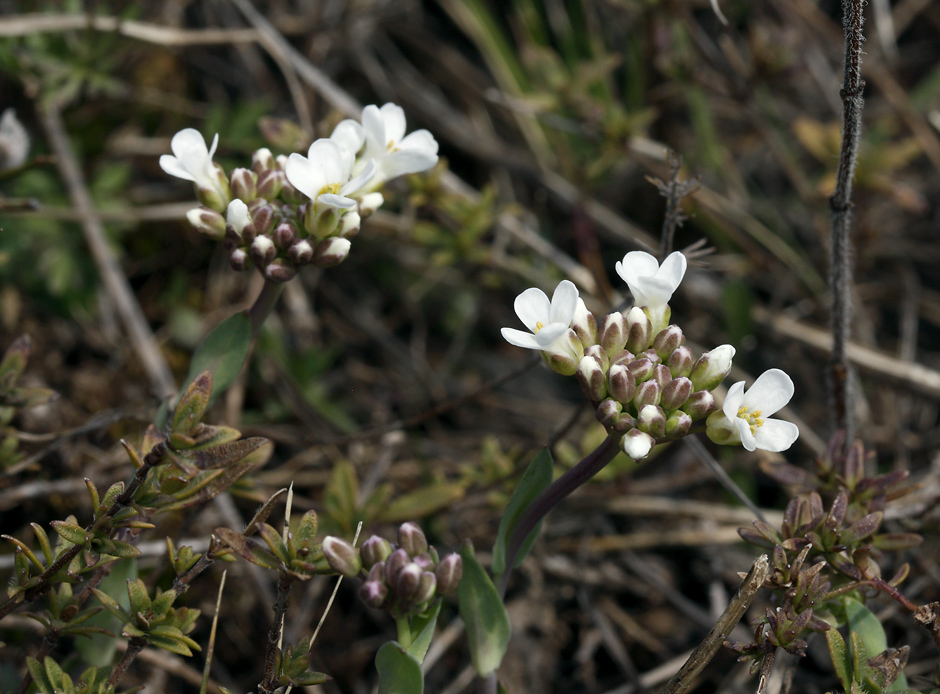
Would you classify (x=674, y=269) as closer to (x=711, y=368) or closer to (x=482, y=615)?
(x=711, y=368)

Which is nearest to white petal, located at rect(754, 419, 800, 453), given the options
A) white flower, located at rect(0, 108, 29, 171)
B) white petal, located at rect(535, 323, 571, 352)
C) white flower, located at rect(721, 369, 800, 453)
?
white flower, located at rect(721, 369, 800, 453)

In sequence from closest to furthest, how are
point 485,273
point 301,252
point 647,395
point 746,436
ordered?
1. point 746,436
2. point 647,395
3. point 301,252
4. point 485,273

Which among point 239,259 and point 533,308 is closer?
point 533,308

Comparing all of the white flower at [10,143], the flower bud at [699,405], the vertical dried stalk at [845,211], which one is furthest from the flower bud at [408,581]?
the white flower at [10,143]

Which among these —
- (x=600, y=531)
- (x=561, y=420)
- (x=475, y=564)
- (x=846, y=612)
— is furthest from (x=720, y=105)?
(x=475, y=564)

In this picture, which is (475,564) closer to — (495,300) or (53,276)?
(495,300)

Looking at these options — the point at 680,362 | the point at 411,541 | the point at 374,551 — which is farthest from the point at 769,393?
the point at 374,551

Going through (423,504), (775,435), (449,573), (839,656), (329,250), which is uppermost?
(329,250)
